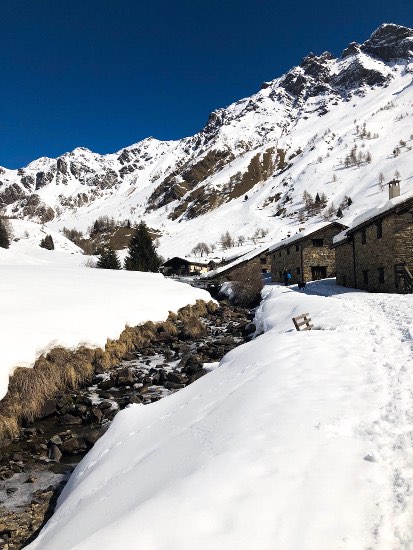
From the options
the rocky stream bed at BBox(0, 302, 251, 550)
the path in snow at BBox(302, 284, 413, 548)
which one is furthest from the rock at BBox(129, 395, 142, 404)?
the path in snow at BBox(302, 284, 413, 548)

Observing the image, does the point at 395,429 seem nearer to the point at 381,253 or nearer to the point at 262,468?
the point at 262,468

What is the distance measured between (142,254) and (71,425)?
4859 centimetres

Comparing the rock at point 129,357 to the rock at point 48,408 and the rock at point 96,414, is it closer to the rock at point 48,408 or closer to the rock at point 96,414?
the rock at point 48,408

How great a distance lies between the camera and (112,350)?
17547mm

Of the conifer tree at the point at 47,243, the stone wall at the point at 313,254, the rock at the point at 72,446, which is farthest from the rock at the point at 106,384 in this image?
the conifer tree at the point at 47,243

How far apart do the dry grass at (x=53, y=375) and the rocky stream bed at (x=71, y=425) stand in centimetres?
33

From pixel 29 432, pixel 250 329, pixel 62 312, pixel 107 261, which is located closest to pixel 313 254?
pixel 250 329

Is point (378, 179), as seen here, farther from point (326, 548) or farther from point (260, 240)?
point (326, 548)

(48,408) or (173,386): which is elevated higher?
(48,408)

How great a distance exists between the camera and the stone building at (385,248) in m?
25.0

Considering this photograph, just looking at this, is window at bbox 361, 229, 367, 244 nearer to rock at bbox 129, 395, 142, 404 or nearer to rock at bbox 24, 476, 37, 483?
rock at bbox 129, 395, 142, 404

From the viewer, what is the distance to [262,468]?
15.0ft

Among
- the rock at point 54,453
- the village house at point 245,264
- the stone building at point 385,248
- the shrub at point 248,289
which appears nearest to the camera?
the rock at point 54,453

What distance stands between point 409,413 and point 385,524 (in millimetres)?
2759
